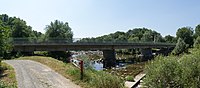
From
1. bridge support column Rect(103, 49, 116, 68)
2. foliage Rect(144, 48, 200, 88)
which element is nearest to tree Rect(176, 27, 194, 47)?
bridge support column Rect(103, 49, 116, 68)

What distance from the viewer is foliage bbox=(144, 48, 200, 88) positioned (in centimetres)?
2091

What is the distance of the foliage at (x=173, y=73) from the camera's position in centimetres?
2091

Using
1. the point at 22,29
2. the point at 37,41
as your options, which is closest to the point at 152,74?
the point at 37,41

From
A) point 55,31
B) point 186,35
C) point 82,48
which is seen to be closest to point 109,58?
point 82,48

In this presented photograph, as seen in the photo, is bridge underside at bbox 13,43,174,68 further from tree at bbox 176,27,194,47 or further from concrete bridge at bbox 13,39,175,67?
tree at bbox 176,27,194,47

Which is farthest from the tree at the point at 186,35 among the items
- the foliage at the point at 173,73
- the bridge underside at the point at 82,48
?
the foliage at the point at 173,73

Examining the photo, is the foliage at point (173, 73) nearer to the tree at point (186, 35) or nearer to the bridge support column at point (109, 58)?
the bridge support column at point (109, 58)

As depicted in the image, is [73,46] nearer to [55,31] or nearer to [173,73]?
[55,31]

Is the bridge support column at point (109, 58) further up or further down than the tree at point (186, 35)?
further down

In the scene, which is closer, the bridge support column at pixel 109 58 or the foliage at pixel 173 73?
the foliage at pixel 173 73

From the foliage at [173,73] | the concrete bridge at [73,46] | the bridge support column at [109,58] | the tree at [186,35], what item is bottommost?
the bridge support column at [109,58]

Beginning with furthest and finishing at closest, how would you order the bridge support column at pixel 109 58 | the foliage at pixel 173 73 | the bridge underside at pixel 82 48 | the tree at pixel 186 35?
the tree at pixel 186 35 < the bridge support column at pixel 109 58 < the bridge underside at pixel 82 48 < the foliage at pixel 173 73

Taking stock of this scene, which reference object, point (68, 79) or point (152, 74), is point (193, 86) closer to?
point (152, 74)

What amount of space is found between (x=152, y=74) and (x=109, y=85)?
539cm
